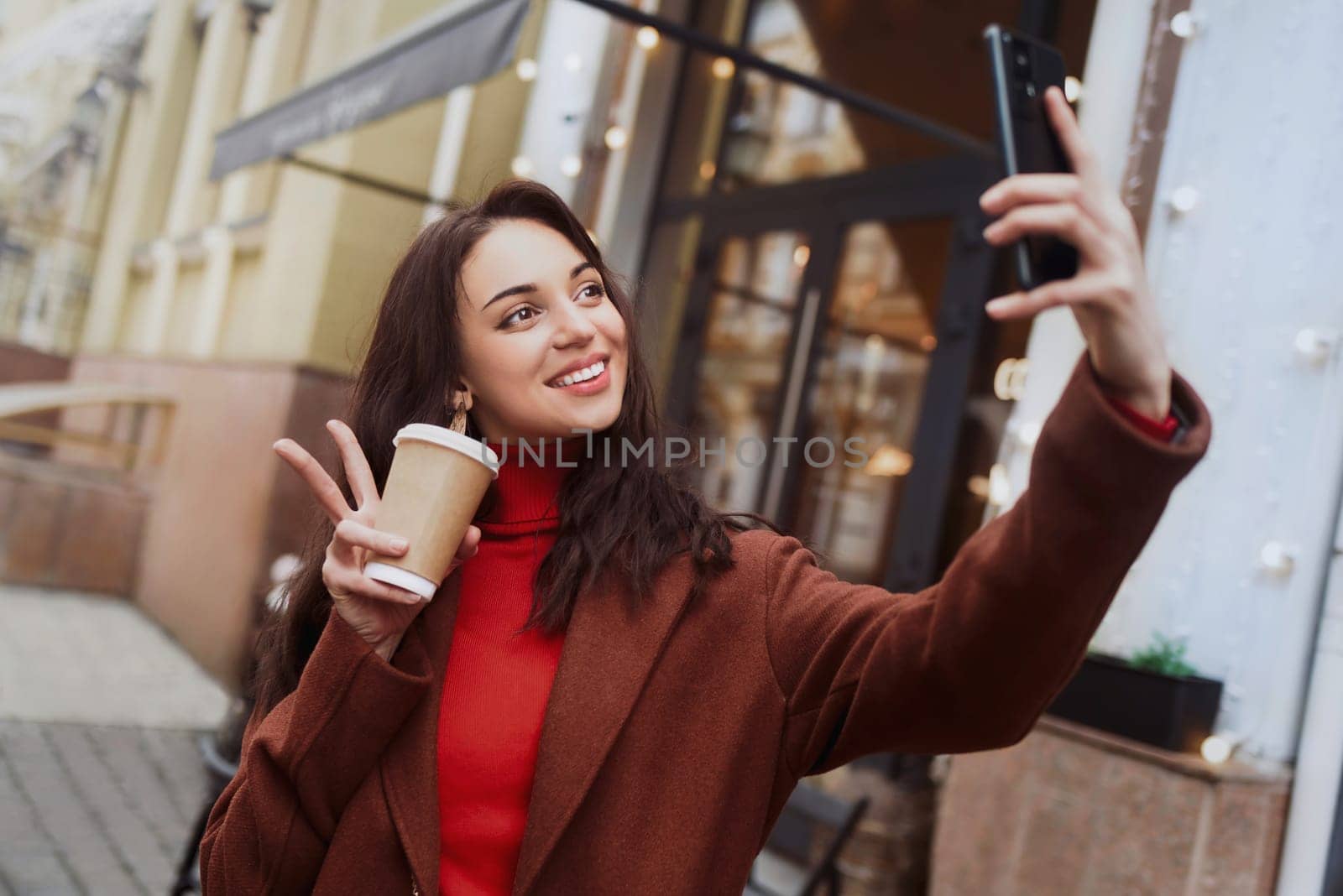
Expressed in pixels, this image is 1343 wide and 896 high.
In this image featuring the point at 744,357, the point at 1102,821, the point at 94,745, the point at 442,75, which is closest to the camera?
the point at 1102,821

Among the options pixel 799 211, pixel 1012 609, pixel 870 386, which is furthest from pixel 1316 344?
pixel 799 211

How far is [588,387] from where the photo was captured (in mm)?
1711

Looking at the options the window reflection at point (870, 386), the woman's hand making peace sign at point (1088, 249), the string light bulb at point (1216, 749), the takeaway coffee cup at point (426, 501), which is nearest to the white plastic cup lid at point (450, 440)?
the takeaway coffee cup at point (426, 501)

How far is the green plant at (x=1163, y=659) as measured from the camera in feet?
9.58

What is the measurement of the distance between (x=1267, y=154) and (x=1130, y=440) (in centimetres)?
251

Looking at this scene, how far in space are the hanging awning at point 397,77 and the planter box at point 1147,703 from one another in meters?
2.49

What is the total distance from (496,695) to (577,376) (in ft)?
1.61

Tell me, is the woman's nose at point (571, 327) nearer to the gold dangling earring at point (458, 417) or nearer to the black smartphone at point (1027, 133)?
the gold dangling earring at point (458, 417)

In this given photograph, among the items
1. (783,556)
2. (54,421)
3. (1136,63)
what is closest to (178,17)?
(54,421)

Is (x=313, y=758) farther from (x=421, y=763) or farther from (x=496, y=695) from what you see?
(x=496, y=695)

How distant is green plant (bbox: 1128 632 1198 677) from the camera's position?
9.58 ft

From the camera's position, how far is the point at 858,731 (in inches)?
55.1

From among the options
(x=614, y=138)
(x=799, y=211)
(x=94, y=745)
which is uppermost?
(x=614, y=138)

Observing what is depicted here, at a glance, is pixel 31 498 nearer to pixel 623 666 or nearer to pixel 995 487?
pixel 995 487
